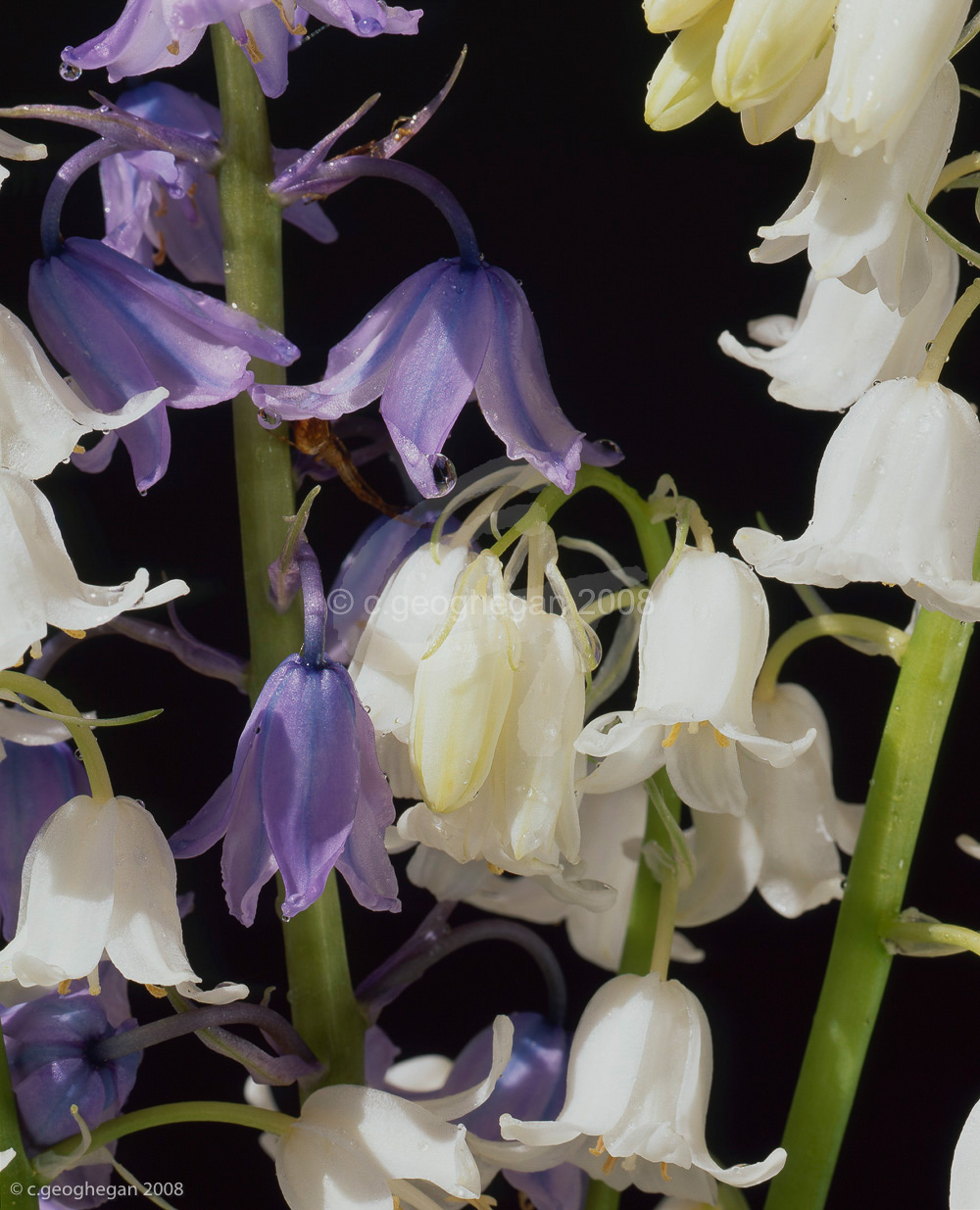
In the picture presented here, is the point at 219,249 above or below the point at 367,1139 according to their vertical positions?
above

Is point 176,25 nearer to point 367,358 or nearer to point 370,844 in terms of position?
point 367,358

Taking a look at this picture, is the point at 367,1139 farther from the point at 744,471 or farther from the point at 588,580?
the point at 744,471

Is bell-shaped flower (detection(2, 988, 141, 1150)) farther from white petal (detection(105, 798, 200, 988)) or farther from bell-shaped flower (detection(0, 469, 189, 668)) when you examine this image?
bell-shaped flower (detection(0, 469, 189, 668))

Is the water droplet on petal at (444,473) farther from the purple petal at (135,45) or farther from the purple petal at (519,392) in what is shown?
the purple petal at (135,45)

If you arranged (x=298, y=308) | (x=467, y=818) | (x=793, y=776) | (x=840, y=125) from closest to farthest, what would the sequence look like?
(x=840, y=125) < (x=467, y=818) < (x=793, y=776) < (x=298, y=308)

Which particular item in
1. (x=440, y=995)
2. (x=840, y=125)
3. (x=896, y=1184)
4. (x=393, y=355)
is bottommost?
(x=896, y=1184)

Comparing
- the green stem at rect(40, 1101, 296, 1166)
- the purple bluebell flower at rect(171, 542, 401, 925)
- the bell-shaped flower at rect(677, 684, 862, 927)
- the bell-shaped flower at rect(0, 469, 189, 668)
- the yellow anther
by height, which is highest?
the yellow anther

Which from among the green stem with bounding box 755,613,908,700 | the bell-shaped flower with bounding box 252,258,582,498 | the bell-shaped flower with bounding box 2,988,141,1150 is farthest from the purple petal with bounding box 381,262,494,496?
the bell-shaped flower with bounding box 2,988,141,1150

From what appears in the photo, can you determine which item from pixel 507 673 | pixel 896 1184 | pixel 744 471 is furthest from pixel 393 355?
pixel 896 1184
